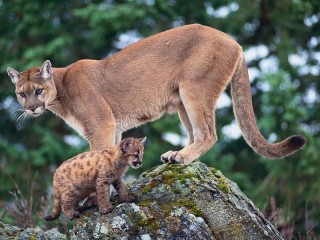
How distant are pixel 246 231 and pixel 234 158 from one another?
13.8 meters

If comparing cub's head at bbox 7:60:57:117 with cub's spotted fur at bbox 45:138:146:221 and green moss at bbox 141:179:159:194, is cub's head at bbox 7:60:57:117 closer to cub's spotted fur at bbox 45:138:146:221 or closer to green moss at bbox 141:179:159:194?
cub's spotted fur at bbox 45:138:146:221

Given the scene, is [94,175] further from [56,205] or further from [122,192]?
[56,205]

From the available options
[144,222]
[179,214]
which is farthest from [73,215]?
[179,214]

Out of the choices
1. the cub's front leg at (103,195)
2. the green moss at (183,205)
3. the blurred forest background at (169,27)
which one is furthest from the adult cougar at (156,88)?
the blurred forest background at (169,27)

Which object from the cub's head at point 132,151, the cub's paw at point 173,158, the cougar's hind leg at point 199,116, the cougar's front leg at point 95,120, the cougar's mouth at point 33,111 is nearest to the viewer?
the cub's head at point 132,151

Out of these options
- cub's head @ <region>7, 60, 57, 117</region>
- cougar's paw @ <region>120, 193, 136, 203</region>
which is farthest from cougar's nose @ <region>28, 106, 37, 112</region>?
cougar's paw @ <region>120, 193, 136, 203</region>

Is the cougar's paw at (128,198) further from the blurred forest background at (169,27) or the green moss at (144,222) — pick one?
the blurred forest background at (169,27)

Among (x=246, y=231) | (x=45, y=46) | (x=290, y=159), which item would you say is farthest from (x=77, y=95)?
(x=45, y=46)

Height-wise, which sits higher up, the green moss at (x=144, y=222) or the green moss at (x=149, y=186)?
the green moss at (x=144, y=222)

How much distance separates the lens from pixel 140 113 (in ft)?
36.8

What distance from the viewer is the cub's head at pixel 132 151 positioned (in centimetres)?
878

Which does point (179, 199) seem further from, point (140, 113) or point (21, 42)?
point (21, 42)

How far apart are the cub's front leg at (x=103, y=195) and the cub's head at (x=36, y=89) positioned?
2.74 m

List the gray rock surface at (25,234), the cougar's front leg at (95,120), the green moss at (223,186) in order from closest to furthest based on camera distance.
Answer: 1. the gray rock surface at (25,234)
2. the green moss at (223,186)
3. the cougar's front leg at (95,120)
